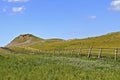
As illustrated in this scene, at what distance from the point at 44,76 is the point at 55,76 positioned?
83 centimetres

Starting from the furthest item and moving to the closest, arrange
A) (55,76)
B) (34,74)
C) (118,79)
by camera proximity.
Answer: (34,74)
(55,76)
(118,79)

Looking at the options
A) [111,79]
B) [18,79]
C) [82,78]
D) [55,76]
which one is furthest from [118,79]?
[18,79]

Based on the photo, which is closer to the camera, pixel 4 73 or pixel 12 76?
pixel 12 76

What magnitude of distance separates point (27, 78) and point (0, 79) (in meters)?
1.71

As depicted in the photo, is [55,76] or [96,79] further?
[55,76]

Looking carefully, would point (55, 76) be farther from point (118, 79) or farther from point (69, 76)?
point (118, 79)

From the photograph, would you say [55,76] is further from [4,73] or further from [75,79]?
[4,73]

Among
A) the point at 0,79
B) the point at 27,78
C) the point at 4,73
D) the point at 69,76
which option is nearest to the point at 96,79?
the point at 69,76

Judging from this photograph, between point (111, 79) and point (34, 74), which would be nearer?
point (111, 79)

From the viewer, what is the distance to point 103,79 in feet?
83.5

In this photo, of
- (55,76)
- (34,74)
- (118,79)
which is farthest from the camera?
(34,74)

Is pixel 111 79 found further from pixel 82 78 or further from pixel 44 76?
pixel 44 76

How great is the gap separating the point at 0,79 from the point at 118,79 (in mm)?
7372

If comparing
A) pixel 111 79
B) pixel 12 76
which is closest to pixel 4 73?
pixel 12 76
